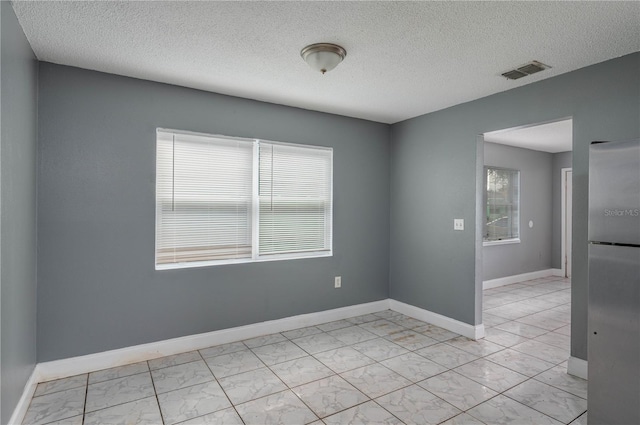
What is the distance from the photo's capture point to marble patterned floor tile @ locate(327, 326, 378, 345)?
3.56m

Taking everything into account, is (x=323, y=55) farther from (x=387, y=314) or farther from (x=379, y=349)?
(x=387, y=314)

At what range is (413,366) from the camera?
2975 millimetres

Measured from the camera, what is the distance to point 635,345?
1.97 metres

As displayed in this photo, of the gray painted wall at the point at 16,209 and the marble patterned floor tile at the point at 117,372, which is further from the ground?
the gray painted wall at the point at 16,209

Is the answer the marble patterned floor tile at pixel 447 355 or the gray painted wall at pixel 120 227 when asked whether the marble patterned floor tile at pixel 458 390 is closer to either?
the marble patterned floor tile at pixel 447 355

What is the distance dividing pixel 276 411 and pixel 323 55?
2449 mm

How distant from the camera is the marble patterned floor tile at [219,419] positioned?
2180 millimetres

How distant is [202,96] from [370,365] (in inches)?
114

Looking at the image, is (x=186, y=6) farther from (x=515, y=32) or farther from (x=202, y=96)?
(x=515, y=32)

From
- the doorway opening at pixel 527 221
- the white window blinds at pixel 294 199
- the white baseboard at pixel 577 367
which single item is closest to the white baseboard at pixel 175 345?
the white window blinds at pixel 294 199

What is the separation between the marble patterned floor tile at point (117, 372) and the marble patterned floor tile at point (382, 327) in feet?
7.36

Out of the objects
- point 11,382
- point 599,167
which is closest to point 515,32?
point 599,167

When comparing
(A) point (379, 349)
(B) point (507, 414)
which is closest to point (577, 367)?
(B) point (507, 414)

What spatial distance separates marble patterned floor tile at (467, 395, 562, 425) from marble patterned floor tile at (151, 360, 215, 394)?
6.47ft
